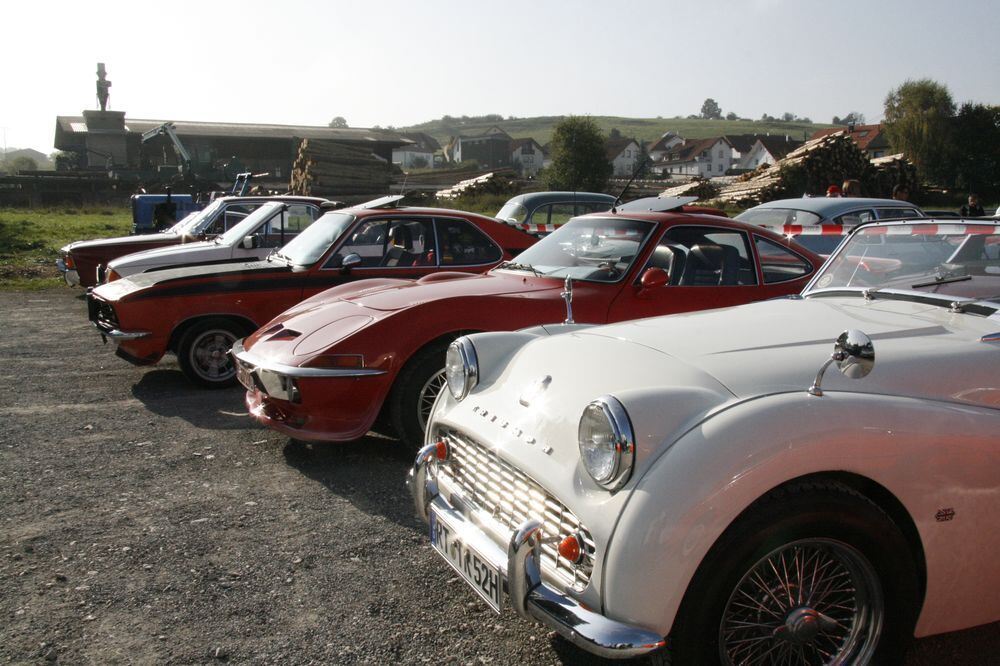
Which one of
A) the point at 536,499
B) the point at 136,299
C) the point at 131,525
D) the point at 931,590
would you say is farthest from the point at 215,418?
the point at 931,590

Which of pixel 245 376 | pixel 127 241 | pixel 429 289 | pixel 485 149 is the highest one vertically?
pixel 485 149

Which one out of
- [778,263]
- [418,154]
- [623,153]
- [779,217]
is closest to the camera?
[778,263]

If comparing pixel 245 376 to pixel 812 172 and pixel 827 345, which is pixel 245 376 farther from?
pixel 812 172

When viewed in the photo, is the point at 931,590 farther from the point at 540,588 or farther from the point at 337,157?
the point at 337,157

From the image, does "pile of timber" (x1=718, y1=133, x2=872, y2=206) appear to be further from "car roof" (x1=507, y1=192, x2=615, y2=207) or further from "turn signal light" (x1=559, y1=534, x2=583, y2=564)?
"turn signal light" (x1=559, y1=534, x2=583, y2=564)

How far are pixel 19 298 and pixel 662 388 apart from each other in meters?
13.9

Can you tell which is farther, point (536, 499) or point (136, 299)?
point (136, 299)

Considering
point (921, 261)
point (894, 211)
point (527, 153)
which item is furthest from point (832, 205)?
point (527, 153)

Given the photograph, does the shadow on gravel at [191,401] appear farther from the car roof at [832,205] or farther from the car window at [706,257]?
the car roof at [832,205]

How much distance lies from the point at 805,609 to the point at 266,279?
582cm

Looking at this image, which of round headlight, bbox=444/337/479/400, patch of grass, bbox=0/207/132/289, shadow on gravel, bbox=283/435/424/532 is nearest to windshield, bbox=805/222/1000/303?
round headlight, bbox=444/337/479/400

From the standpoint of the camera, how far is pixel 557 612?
7.85 feet

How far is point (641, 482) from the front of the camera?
2.37 metres

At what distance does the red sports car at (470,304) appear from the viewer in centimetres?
481
